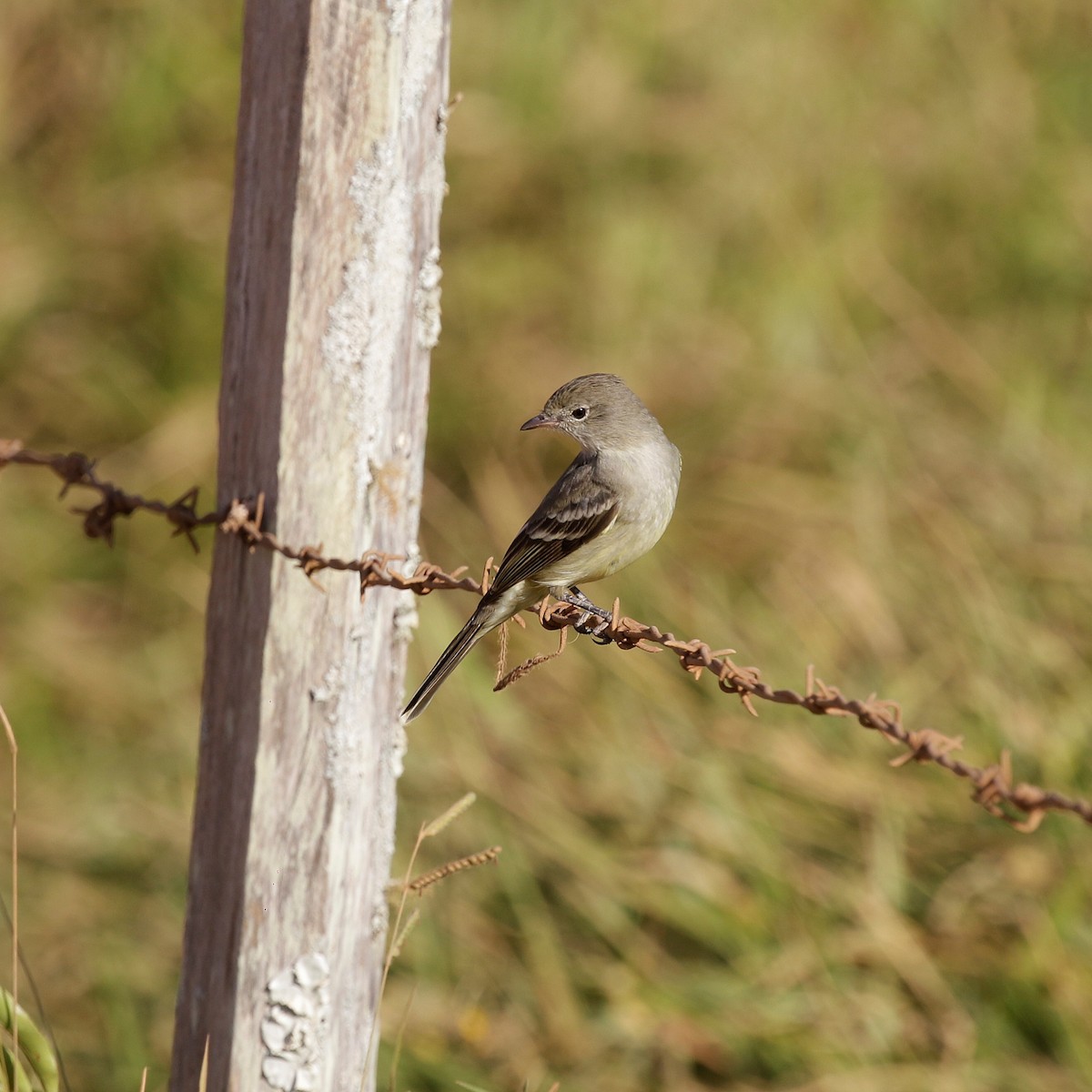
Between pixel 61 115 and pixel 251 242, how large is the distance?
757 centimetres

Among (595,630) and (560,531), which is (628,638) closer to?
(595,630)

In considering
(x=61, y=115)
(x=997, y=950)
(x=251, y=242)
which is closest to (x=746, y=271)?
(x=61, y=115)

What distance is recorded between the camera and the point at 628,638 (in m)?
Result: 3.45

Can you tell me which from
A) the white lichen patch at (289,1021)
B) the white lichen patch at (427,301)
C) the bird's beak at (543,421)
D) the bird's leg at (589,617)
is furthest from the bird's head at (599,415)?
the white lichen patch at (289,1021)

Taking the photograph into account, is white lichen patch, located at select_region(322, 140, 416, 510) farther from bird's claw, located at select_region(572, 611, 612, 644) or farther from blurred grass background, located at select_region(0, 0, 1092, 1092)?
blurred grass background, located at select_region(0, 0, 1092, 1092)

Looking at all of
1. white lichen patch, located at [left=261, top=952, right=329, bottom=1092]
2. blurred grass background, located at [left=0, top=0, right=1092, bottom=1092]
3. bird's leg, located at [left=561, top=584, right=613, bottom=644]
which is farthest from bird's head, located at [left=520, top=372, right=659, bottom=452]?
white lichen patch, located at [left=261, top=952, right=329, bottom=1092]

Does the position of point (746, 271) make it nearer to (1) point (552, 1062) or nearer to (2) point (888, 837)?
(2) point (888, 837)

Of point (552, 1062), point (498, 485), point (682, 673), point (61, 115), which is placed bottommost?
point (552, 1062)

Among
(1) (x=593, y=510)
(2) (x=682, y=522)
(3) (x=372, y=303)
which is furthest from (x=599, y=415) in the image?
(2) (x=682, y=522)

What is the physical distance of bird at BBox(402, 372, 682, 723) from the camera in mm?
4531

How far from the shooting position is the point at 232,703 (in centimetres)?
331

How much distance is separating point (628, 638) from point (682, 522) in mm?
4597

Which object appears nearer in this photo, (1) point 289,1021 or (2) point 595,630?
(1) point 289,1021

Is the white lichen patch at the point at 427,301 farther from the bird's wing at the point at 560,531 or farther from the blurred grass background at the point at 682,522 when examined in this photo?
the blurred grass background at the point at 682,522
